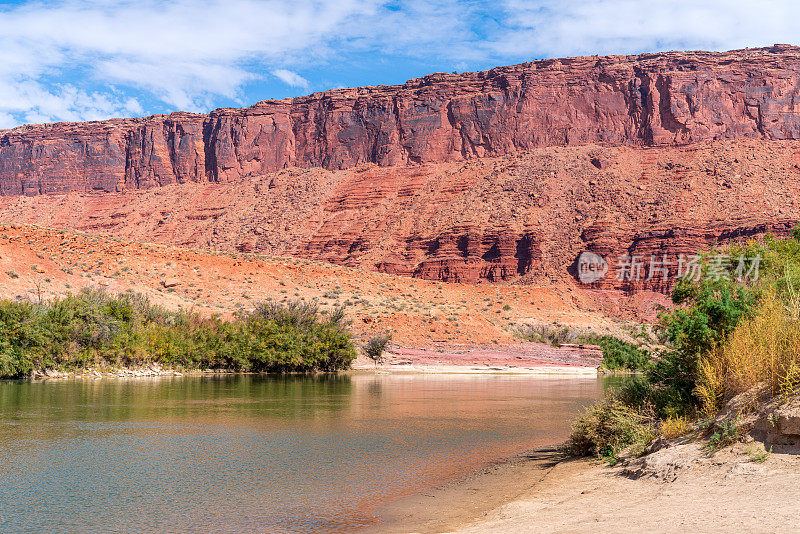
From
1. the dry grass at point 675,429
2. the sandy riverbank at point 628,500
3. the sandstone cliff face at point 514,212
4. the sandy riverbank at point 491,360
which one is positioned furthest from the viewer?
the sandstone cliff face at point 514,212

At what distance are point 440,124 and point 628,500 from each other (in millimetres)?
97276

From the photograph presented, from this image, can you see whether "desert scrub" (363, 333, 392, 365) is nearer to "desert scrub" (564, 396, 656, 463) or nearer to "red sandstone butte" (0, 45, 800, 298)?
"desert scrub" (564, 396, 656, 463)

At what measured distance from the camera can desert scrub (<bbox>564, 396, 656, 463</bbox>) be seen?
9.61 m

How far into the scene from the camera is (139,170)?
11712cm

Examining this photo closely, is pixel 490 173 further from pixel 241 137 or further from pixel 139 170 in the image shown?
pixel 139 170

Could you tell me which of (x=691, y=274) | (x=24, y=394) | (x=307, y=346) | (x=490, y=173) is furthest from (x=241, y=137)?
(x=691, y=274)

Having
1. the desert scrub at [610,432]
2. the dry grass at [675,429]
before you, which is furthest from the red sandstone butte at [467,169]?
the dry grass at [675,429]

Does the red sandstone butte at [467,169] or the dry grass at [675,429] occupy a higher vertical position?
the red sandstone butte at [467,169]

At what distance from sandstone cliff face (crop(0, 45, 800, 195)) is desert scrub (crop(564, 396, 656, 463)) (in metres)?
72.1

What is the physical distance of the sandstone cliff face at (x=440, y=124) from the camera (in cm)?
9162

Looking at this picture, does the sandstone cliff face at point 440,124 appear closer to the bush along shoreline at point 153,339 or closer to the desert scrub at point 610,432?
the bush along shoreline at point 153,339

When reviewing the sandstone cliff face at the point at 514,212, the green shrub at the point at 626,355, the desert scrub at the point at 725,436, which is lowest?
the desert scrub at the point at 725,436

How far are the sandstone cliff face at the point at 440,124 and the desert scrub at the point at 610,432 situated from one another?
237 ft

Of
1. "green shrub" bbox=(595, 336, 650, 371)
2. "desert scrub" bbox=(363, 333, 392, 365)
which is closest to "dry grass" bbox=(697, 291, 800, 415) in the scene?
"green shrub" bbox=(595, 336, 650, 371)
